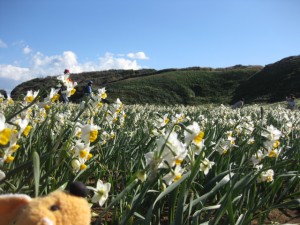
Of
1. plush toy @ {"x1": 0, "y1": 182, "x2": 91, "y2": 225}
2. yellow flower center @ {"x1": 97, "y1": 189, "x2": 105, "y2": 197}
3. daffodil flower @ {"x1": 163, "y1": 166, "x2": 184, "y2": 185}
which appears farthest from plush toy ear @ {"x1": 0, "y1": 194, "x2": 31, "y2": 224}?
daffodil flower @ {"x1": 163, "y1": 166, "x2": 184, "y2": 185}

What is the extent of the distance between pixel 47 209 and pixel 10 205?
15 centimetres

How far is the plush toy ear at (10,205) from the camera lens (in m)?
A: 1.08

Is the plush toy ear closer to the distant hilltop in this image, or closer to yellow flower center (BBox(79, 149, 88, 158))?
yellow flower center (BBox(79, 149, 88, 158))

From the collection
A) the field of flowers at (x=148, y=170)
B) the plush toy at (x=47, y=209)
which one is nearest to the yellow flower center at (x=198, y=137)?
the field of flowers at (x=148, y=170)

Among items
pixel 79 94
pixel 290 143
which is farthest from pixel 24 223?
pixel 79 94

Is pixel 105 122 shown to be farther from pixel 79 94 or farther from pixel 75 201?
pixel 79 94

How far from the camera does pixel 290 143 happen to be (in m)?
4.71

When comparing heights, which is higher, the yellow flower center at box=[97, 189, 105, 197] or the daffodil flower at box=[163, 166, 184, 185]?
the daffodil flower at box=[163, 166, 184, 185]

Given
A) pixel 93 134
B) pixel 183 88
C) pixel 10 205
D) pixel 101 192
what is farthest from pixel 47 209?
pixel 183 88

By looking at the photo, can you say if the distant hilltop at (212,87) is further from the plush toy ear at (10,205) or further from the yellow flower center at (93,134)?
the plush toy ear at (10,205)

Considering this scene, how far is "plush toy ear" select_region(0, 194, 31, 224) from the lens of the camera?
108 centimetres

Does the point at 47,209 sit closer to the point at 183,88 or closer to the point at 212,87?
the point at 183,88

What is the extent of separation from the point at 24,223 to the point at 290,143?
433cm

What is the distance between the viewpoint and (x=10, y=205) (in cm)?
110
